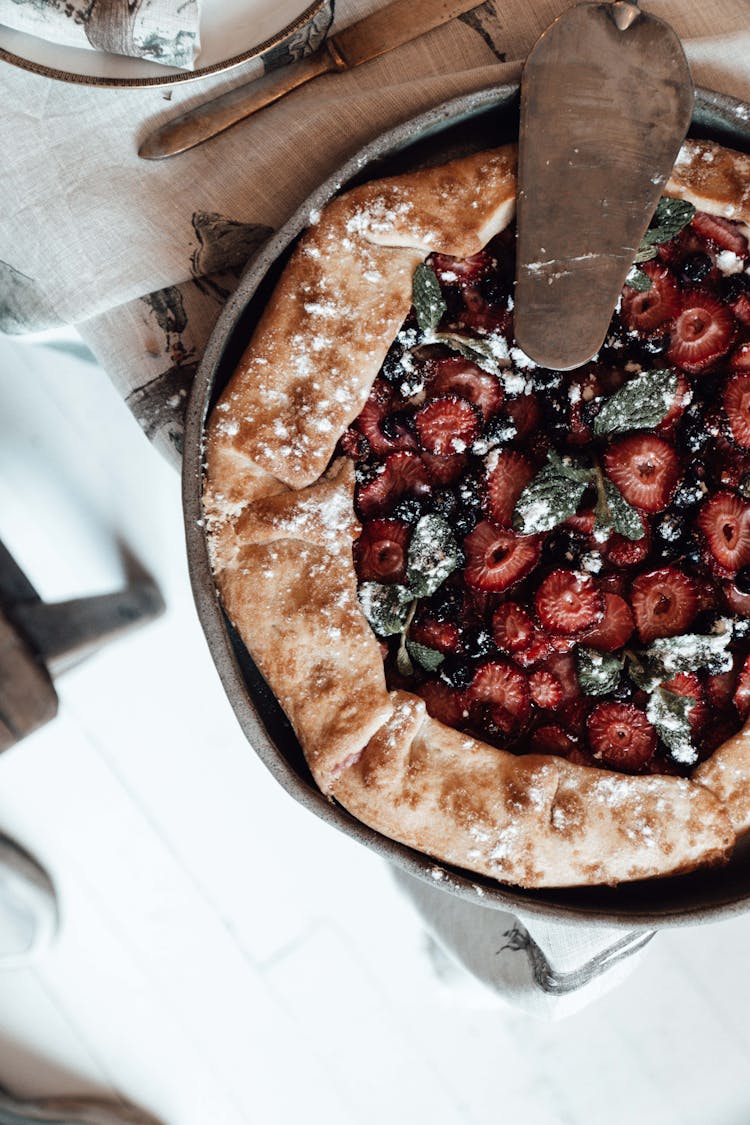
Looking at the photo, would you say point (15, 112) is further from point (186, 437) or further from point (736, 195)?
point (736, 195)

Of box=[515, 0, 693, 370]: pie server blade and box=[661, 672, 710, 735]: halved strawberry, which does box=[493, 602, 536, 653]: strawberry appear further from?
box=[515, 0, 693, 370]: pie server blade

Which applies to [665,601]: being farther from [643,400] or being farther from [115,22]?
[115,22]

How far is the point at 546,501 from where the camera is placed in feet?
5.26

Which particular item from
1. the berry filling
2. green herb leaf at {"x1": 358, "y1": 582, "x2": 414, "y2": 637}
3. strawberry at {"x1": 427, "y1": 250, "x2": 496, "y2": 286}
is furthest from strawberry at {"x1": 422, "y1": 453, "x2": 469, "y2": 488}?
strawberry at {"x1": 427, "y1": 250, "x2": 496, "y2": 286}

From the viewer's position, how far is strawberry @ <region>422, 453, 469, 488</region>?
5.50 ft

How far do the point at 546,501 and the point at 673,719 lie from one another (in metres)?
0.44

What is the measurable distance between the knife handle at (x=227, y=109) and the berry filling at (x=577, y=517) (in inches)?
19.0

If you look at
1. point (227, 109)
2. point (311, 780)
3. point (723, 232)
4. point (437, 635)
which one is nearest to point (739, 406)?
point (723, 232)

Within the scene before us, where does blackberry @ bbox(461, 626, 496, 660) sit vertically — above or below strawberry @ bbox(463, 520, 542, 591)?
below

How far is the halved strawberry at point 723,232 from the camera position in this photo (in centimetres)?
169

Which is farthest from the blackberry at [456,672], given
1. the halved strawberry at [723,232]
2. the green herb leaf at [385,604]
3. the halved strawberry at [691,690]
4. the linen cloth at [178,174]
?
the halved strawberry at [723,232]

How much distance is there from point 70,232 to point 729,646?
4.75ft

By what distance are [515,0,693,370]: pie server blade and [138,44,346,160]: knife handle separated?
459mm

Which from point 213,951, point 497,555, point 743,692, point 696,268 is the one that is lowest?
point 213,951
